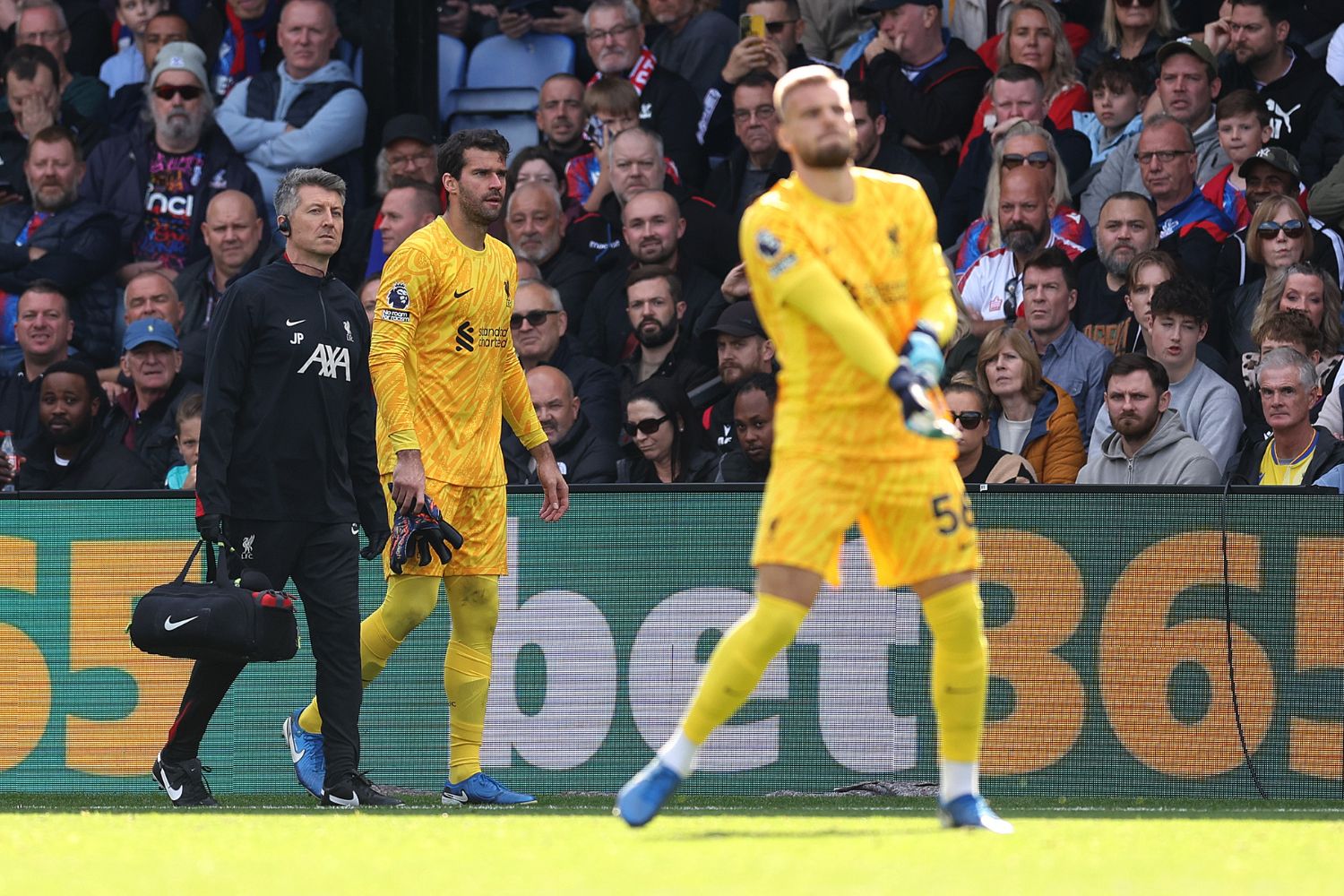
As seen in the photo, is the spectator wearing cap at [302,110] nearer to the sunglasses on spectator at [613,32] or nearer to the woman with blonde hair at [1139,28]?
the sunglasses on spectator at [613,32]

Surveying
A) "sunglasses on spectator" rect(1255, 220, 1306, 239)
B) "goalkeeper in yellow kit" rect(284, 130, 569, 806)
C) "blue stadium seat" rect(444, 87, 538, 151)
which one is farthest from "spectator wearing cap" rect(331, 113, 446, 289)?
"sunglasses on spectator" rect(1255, 220, 1306, 239)

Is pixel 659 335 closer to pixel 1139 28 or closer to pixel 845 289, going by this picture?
pixel 1139 28

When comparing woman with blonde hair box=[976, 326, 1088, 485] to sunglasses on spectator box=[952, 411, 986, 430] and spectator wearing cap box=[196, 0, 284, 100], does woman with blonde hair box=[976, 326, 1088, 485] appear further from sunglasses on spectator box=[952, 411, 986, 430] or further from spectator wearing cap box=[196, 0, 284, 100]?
spectator wearing cap box=[196, 0, 284, 100]

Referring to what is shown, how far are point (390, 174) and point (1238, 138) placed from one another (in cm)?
532

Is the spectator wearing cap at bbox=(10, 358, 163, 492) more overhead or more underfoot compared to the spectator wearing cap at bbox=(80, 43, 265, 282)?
more underfoot

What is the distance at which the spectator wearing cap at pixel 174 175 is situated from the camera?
45.9 ft

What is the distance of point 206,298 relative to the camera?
44.3 feet

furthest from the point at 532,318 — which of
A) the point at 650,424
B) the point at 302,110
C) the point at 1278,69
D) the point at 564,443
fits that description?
the point at 1278,69

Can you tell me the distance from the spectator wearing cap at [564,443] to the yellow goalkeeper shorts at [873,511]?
458 centimetres

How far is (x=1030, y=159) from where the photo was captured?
11.7 meters

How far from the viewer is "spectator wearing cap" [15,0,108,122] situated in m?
15.2

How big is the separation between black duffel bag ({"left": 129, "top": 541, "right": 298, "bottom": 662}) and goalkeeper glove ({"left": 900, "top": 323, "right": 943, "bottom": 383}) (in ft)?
9.38

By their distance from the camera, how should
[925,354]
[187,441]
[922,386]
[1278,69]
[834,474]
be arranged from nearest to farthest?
[922,386], [925,354], [834,474], [187,441], [1278,69]

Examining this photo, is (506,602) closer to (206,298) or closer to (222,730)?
(222,730)
